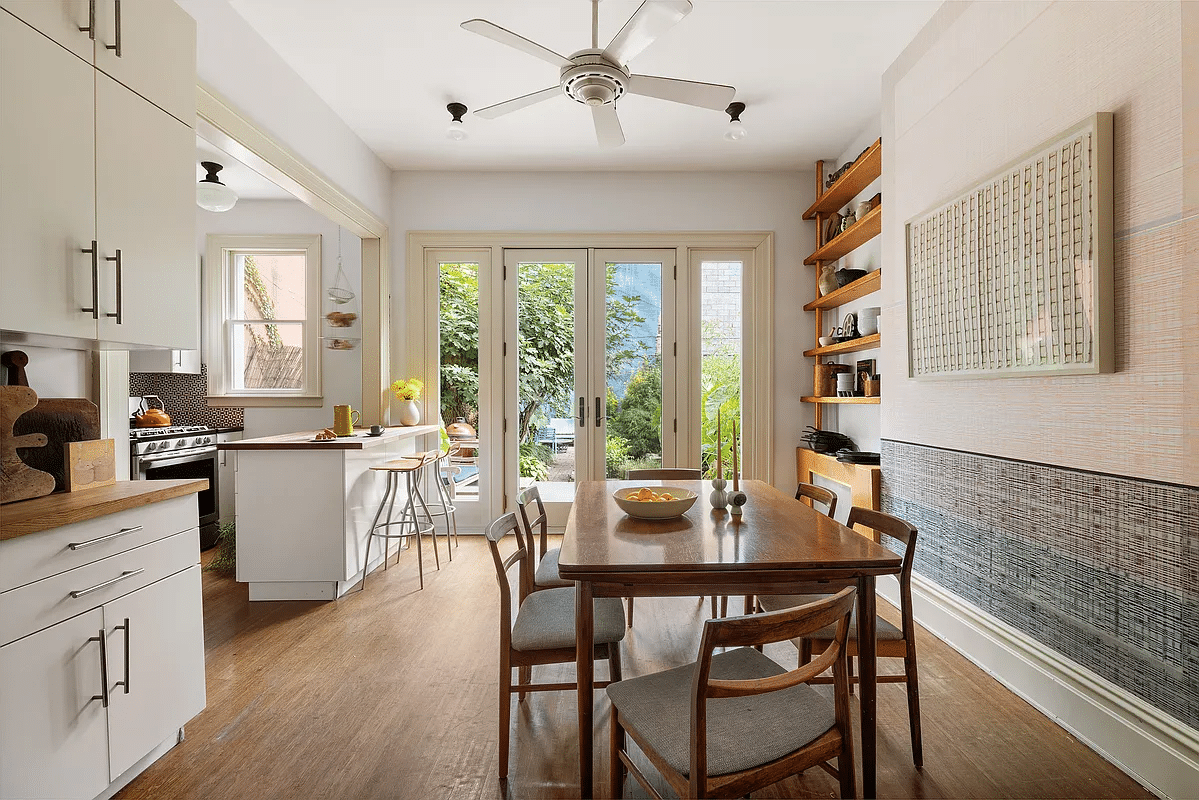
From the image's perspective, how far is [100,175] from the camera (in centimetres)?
191

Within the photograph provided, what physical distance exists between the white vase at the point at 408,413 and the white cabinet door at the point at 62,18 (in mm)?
3268

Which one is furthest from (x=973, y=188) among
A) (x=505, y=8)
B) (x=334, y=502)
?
(x=334, y=502)

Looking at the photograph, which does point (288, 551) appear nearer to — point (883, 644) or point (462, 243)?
point (462, 243)

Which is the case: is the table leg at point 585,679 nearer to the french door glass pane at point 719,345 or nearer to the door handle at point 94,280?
the door handle at point 94,280

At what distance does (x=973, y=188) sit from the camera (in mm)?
2635

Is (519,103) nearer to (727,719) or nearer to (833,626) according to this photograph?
(833,626)

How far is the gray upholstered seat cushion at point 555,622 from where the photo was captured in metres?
1.87

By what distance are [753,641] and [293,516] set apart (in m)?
3.10

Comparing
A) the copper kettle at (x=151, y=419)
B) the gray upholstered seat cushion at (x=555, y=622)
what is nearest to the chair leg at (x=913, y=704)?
the gray upholstered seat cushion at (x=555, y=622)

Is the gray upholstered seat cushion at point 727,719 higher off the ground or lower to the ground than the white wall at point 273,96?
lower

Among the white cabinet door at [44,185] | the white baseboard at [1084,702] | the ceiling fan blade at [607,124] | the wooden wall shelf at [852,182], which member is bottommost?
the white baseboard at [1084,702]

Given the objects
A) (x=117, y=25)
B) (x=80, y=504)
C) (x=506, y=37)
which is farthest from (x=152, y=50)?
(x=80, y=504)

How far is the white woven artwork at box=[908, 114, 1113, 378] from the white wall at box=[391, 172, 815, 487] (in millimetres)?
2177

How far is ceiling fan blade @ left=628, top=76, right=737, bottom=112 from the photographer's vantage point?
2.56m
